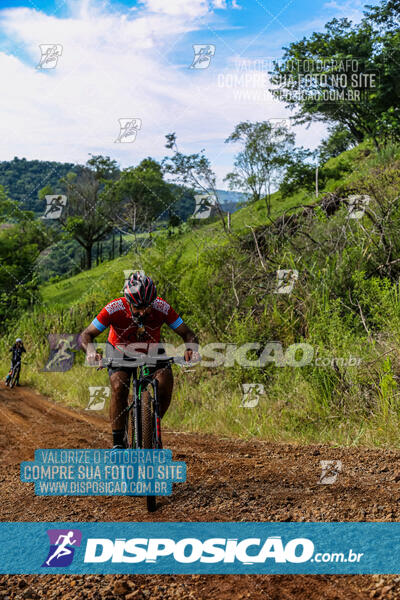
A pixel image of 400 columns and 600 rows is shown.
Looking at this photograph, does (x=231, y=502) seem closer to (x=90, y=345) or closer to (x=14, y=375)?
(x=90, y=345)

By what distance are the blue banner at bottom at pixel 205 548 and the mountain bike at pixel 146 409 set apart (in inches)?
26.2

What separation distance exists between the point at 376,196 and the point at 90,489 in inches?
325

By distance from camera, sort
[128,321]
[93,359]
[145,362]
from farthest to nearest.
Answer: [128,321]
[145,362]
[93,359]

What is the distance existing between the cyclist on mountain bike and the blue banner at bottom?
1.29 m

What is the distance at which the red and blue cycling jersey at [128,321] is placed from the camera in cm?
554

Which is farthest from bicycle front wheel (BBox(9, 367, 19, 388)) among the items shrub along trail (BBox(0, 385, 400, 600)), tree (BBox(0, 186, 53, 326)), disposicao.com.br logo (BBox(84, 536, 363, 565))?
disposicao.com.br logo (BBox(84, 536, 363, 565))

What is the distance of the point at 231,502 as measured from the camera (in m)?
4.79

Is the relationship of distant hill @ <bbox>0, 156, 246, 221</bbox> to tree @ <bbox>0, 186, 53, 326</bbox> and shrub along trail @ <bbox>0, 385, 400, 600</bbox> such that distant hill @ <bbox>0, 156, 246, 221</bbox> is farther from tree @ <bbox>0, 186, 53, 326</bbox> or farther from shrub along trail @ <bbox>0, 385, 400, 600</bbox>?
shrub along trail @ <bbox>0, 385, 400, 600</bbox>

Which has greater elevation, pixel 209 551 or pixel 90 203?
pixel 90 203

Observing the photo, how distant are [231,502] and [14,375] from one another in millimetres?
11082

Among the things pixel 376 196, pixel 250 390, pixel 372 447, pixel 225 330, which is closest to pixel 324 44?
pixel 376 196

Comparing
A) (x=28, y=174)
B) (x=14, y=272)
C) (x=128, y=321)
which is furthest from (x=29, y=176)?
(x=128, y=321)

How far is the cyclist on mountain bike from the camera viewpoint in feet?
16.9

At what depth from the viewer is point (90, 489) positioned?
5.42m
